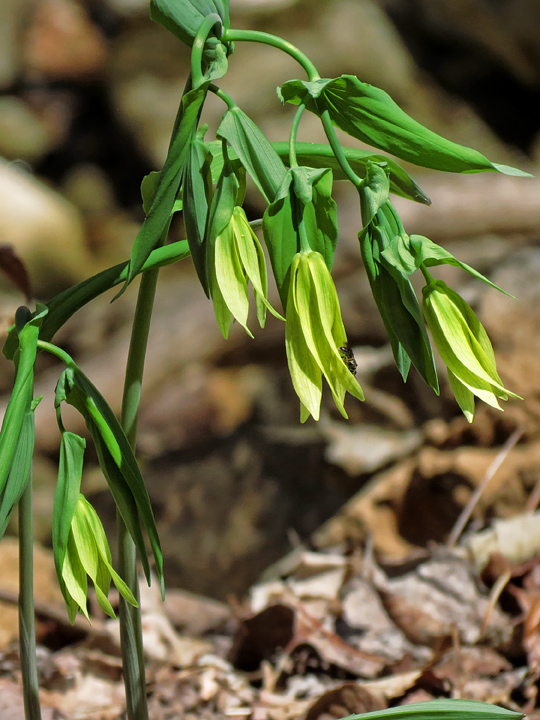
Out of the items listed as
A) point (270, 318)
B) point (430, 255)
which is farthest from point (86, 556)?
point (270, 318)

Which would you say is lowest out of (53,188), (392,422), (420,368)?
(392,422)

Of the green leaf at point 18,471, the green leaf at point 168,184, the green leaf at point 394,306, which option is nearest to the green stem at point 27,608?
the green leaf at point 18,471

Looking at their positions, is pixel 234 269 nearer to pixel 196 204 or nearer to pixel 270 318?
pixel 196 204

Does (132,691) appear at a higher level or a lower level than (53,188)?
lower

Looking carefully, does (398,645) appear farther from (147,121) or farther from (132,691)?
(147,121)

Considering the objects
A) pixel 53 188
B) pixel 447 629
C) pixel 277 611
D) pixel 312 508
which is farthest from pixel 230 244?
pixel 53 188
